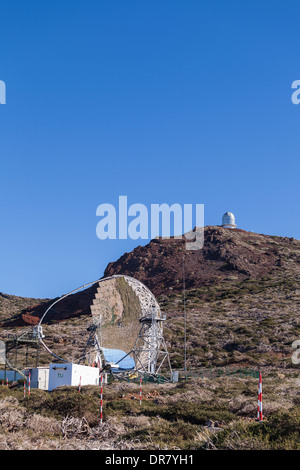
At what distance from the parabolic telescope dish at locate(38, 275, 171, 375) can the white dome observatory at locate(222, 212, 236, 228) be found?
89.1 meters

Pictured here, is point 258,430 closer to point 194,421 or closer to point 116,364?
point 194,421

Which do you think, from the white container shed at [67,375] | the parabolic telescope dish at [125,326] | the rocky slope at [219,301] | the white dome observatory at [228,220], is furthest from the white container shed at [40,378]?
the white dome observatory at [228,220]

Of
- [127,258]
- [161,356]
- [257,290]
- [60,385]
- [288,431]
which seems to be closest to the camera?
[288,431]

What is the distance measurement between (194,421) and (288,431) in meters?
5.90

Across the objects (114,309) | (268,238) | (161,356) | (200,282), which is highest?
(268,238)

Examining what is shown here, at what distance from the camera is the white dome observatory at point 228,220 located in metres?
126

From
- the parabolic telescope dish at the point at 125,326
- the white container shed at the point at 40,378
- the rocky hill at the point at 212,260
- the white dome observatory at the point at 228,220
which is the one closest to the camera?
the white container shed at the point at 40,378

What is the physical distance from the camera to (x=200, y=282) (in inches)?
3885

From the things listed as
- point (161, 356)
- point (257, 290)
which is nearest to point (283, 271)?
point (257, 290)

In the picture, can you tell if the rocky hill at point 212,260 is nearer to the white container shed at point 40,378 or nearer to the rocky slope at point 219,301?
the rocky slope at point 219,301

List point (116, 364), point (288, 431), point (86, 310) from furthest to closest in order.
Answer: point (86, 310) < point (116, 364) < point (288, 431)

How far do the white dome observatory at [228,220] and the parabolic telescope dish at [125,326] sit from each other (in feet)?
292

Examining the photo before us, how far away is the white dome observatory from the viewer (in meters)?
126

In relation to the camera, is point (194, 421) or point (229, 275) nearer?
point (194, 421)
